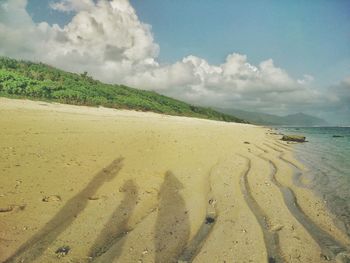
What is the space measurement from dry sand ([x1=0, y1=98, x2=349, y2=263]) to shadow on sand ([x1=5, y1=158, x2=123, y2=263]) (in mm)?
13

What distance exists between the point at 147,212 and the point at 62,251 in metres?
1.77

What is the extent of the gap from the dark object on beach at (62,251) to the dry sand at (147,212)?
0.01m

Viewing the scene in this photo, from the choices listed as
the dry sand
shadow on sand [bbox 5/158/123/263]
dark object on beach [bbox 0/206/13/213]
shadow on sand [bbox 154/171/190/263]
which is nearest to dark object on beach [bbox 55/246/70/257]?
the dry sand

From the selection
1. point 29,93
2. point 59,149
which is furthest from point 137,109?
point 59,149

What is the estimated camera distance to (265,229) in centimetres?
507

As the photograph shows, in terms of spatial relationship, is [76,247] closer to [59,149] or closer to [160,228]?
[160,228]

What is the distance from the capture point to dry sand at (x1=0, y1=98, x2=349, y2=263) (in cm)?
410

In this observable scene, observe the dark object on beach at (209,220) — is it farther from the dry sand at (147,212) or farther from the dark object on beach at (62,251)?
the dark object on beach at (62,251)

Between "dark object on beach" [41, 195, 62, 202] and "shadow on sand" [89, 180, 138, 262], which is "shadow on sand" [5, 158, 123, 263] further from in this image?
"shadow on sand" [89, 180, 138, 262]

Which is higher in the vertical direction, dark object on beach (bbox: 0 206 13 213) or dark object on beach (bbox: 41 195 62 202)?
dark object on beach (bbox: 41 195 62 202)

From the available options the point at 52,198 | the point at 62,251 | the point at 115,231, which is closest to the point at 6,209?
the point at 52,198

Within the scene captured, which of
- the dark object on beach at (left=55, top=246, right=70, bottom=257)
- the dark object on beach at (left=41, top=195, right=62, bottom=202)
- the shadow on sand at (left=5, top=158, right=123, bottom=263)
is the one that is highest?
the dark object on beach at (left=41, top=195, right=62, bottom=202)

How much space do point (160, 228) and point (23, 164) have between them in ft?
13.7

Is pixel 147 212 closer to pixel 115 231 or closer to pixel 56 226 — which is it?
pixel 115 231
